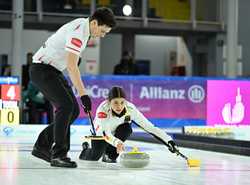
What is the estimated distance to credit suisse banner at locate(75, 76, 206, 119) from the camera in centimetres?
1352

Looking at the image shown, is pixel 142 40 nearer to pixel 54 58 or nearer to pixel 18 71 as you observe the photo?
pixel 18 71

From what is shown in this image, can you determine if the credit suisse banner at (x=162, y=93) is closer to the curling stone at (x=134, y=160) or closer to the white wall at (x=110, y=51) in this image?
the curling stone at (x=134, y=160)

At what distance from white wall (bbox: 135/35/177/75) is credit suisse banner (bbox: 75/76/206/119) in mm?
9481

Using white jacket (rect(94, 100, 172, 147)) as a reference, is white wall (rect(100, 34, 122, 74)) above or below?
above

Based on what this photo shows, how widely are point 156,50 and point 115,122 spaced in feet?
60.2

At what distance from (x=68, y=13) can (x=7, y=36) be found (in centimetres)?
225

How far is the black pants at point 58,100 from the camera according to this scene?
15.7 ft

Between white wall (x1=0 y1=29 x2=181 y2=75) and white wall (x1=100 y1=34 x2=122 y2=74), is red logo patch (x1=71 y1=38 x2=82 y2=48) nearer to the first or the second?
white wall (x1=0 y1=29 x2=181 y2=75)

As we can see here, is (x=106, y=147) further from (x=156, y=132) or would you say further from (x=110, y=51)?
(x=110, y=51)

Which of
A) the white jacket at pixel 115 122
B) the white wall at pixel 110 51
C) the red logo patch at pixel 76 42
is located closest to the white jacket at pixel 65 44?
the red logo patch at pixel 76 42

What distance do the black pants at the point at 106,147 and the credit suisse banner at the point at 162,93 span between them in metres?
7.87

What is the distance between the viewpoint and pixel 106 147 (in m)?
5.43

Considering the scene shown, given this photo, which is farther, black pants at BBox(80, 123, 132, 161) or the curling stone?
black pants at BBox(80, 123, 132, 161)

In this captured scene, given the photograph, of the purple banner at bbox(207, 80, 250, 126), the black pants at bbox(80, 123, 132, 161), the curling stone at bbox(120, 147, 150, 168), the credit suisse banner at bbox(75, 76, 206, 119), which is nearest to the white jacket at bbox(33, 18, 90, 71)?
the black pants at bbox(80, 123, 132, 161)
